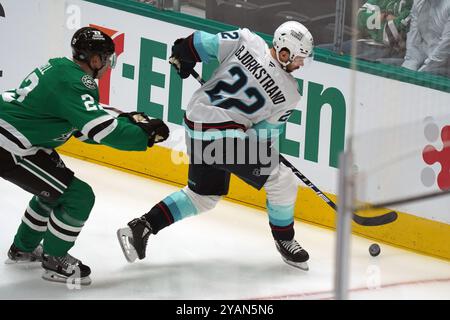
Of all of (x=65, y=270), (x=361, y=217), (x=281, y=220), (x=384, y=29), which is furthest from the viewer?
(x=384, y=29)

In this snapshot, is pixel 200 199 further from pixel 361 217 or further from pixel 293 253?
pixel 361 217

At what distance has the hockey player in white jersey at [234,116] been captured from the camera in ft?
17.3

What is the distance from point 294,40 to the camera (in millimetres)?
5211

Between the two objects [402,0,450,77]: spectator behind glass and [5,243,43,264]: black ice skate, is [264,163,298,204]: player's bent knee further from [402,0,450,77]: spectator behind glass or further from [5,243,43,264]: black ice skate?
[5,243,43,264]: black ice skate

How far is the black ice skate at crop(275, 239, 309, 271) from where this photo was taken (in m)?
5.46

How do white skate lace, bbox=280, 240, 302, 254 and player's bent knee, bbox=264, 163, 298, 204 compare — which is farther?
white skate lace, bbox=280, 240, 302, 254

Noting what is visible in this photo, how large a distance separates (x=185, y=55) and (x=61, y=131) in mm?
717

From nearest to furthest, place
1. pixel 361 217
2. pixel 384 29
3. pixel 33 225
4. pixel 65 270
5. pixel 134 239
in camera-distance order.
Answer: pixel 65 270
pixel 33 225
pixel 134 239
pixel 361 217
pixel 384 29

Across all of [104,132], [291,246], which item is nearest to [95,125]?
[104,132]

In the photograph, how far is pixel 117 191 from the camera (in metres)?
6.43

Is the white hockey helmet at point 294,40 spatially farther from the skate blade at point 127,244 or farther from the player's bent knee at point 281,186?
the skate blade at point 127,244

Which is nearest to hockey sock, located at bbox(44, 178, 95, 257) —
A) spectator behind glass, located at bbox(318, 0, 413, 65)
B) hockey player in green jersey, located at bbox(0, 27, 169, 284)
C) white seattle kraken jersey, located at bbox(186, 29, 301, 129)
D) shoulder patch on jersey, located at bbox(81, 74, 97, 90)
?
hockey player in green jersey, located at bbox(0, 27, 169, 284)

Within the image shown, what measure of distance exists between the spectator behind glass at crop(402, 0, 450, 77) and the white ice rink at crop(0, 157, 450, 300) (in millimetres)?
894
